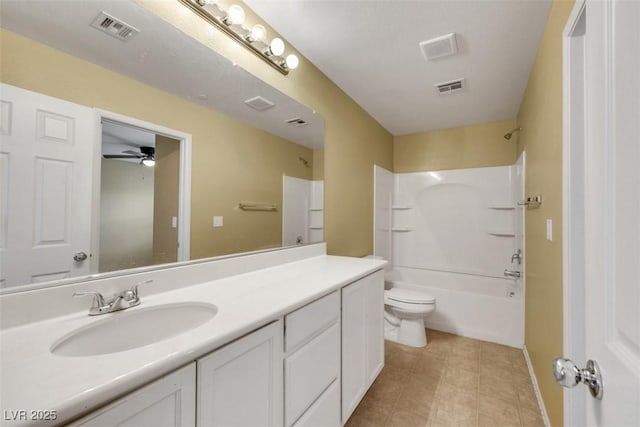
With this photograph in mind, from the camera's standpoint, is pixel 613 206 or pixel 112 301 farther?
pixel 112 301

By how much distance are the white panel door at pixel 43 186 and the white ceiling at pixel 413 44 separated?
116cm

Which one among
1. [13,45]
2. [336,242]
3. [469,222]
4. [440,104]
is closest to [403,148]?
[440,104]

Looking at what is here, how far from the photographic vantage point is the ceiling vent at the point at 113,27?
101cm

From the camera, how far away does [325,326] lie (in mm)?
1281

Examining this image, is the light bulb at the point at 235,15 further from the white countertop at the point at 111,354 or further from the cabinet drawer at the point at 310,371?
the cabinet drawer at the point at 310,371

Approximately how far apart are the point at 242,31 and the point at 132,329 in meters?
1.53

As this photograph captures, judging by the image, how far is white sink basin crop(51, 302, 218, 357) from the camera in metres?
0.80

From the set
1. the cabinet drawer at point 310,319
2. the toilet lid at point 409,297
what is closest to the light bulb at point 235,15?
the cabinet drawer at point 310,319

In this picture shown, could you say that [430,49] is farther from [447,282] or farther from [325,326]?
[447,282]

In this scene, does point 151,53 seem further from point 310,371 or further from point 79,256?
point 310,371

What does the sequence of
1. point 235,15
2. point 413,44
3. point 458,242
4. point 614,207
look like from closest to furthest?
point 614,207, point 235,15, point 413,44, point 458,242

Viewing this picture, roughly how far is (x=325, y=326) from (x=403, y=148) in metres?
3.05

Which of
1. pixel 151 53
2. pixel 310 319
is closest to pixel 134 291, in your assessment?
pixel 310 319

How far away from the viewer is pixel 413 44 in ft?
6.00
